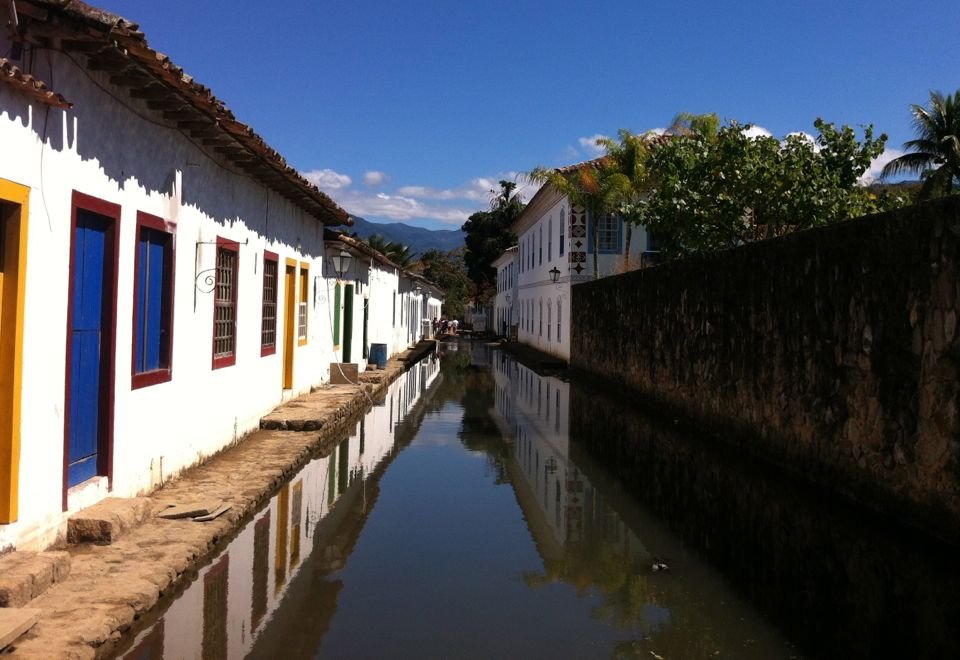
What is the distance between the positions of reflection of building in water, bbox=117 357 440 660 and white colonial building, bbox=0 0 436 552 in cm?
102

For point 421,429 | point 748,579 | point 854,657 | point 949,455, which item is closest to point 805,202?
point 421,429

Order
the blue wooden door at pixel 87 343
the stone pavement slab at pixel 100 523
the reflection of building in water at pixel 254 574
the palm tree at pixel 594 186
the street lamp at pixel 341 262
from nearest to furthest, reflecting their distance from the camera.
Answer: the reflection of building in water at pixel 254 574, the stone pavement slab at pixel 100 523, the blue wooden door at pixel 87 343, the street lamp at pixel 341 262, the palm tree at pixel 594 186

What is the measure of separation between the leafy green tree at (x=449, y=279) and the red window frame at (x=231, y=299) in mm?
64354

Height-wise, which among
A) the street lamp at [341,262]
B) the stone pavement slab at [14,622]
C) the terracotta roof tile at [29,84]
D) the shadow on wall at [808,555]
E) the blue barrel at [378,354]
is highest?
the terracotta roof tile at [29,84]

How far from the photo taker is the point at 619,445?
11.3m

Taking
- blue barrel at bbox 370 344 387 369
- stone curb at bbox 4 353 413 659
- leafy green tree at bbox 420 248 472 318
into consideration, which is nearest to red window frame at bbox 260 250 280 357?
stone curb at bbox 4 353 413 659

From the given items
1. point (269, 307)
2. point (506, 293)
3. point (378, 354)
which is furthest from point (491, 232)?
point (269, 307)

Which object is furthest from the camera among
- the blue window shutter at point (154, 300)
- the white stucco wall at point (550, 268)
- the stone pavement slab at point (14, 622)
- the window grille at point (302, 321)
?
the white stucco wall at point (550, 268)

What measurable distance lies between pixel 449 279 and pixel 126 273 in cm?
7016

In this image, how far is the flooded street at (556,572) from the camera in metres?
4.46

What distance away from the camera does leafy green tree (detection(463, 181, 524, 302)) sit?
62125 mm

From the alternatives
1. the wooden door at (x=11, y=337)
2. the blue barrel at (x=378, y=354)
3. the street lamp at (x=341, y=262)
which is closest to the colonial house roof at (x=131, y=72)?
the wooden door at (x=11, y=337)

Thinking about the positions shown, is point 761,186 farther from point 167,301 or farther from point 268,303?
point 167,301

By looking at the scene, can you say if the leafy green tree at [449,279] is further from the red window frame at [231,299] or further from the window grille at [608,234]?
the red window frame at [231,299]
